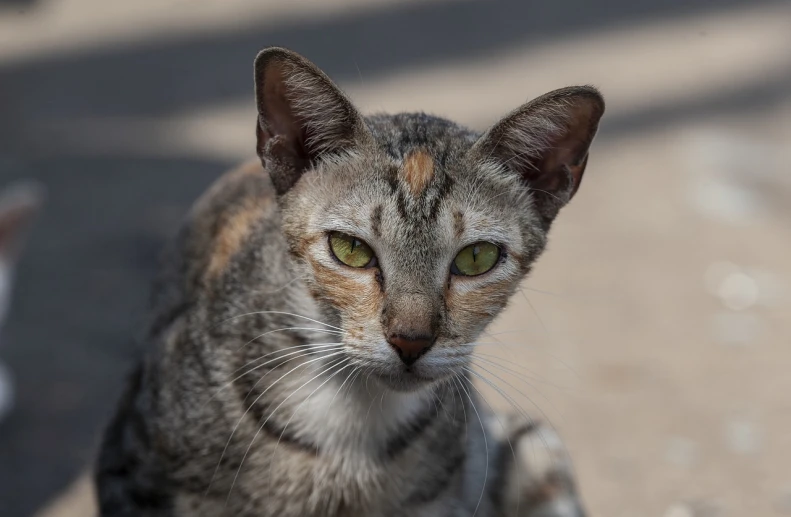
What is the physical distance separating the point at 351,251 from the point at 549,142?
1.98 feet

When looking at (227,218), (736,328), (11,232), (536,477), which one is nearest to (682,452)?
(736,328)

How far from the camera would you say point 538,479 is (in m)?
3.89

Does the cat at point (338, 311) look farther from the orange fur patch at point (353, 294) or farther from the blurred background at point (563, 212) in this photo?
Result: the blurred background at point (563, 212)

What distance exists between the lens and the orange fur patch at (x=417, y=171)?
9.16ft

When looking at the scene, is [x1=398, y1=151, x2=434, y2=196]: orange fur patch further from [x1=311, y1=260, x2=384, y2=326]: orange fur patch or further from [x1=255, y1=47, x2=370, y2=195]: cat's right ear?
[x1=311, y1=260, x2=384, y2=326]: orange fur patch

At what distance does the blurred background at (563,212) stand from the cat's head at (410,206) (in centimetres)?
81

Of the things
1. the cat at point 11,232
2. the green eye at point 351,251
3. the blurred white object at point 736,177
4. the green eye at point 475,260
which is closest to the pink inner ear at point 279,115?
the green eye at point 351,251

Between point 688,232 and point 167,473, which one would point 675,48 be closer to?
point 688,232

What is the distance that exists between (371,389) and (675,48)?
603 cm

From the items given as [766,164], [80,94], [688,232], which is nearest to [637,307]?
[688,232]

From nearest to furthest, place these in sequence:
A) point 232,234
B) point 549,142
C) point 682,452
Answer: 1. point 549,142
2. point 232,234
3. point 682,452

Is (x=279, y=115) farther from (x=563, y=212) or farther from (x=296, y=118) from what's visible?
(x=563, y=212)

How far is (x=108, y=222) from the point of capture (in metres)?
6.07

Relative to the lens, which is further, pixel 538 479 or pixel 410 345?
pixel 538 479
